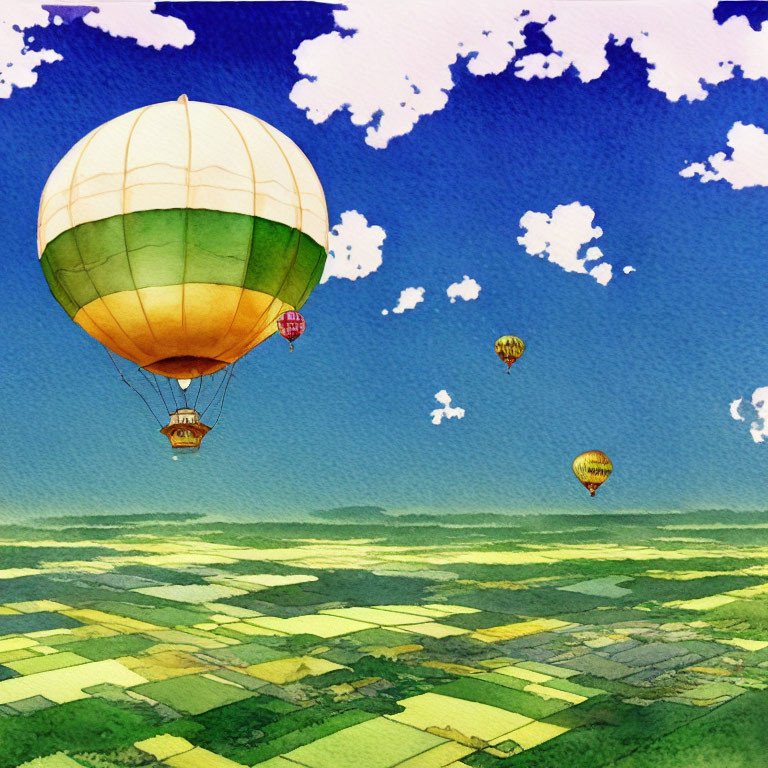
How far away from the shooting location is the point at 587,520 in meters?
56.2

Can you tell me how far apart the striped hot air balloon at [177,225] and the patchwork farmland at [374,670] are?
427cm

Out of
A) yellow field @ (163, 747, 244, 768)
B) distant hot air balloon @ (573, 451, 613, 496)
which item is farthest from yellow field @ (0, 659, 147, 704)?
distant hot air balloon @ (573, 451, 613, 496)

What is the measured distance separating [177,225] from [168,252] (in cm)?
38

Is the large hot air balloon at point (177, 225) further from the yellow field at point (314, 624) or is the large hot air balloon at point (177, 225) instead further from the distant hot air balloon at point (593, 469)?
the distant hot air balloon at point (593, 469)

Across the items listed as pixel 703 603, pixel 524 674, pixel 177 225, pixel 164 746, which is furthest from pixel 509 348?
pixel 164 746

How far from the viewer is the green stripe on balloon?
9.82 m

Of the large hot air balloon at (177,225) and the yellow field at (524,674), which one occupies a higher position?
the large hot air balloon at (177,225)

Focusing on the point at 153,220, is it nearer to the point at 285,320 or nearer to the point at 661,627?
the point at 285,320

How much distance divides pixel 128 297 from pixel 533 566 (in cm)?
1468

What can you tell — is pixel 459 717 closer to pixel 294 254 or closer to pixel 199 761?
pixel 199 761

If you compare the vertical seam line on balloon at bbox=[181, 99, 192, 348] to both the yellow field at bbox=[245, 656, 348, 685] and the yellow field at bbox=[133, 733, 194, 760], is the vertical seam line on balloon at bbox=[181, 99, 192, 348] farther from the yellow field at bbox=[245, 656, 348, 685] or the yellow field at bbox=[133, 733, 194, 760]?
the yellow field at bbox=[133, 733, 194, 760]

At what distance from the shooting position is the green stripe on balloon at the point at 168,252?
32.2 feet

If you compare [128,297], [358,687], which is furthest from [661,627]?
[128,297]

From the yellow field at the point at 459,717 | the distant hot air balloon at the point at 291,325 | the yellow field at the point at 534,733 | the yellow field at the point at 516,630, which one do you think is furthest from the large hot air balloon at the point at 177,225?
the yellow field at the point at 534,733
